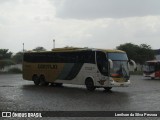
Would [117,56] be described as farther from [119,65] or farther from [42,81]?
[42,81]

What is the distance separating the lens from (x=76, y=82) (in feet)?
100

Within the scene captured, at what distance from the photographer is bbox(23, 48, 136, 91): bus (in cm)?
2792

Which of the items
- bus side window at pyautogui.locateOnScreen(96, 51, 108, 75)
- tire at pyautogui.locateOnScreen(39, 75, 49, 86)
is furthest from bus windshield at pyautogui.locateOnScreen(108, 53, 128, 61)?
tire at pyautogui.locateOnScreen(39, 75, 49, 86)

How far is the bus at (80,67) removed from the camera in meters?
27.9

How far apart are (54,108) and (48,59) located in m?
16.7

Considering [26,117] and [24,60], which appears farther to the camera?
[24,60]

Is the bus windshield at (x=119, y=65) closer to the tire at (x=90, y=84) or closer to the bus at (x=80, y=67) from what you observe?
the bus at (x=80, y=67)

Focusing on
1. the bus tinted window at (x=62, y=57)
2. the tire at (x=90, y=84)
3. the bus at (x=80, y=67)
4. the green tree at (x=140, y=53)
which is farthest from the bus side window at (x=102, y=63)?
the green tree at (x=140, y=53)

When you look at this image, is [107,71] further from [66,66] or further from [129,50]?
[129,50]

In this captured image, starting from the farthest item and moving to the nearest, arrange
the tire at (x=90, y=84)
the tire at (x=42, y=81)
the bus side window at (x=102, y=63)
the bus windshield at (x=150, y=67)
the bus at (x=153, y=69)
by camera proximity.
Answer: the bus windshield at (x=150, y=67), the bus at (x=153, y=69), the tire at (x=42, y=81), the tire at (x=90, y=84), the bus side window at (x=102, y=63)

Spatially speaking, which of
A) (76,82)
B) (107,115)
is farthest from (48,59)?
(107,115)

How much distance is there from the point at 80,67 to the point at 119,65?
3.21 m

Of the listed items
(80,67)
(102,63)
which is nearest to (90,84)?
(80,67)

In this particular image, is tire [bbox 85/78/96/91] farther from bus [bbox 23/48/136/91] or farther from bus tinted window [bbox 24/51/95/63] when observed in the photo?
bus tinted window [bbox 24/51/95/63]
